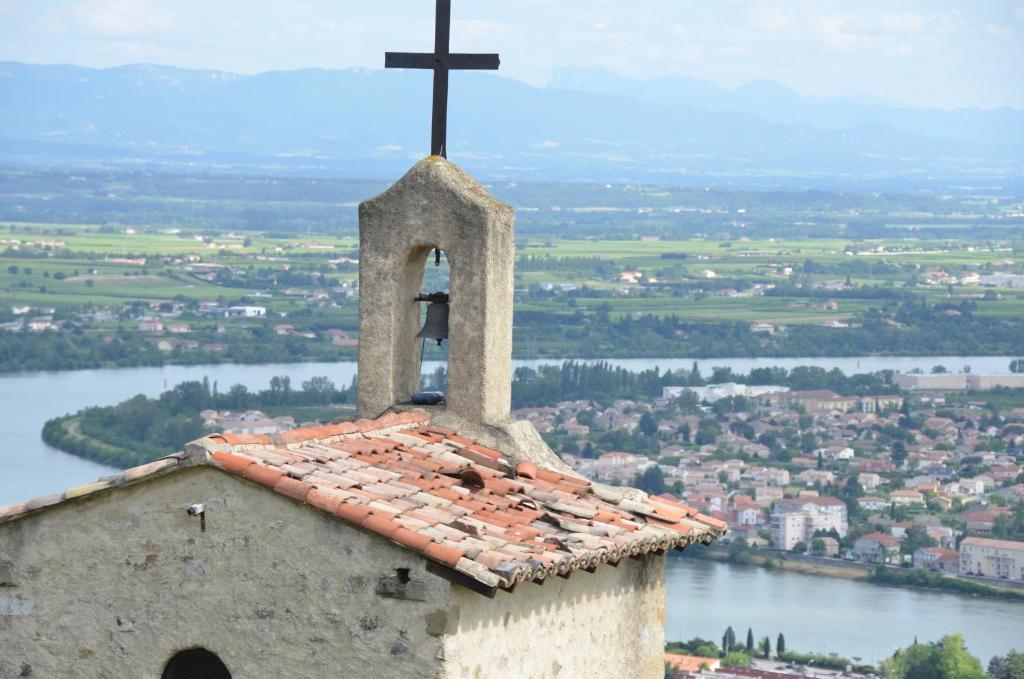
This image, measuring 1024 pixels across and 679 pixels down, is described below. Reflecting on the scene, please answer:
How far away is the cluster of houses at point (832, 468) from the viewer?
5878cm

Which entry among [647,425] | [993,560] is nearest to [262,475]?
[993,560]

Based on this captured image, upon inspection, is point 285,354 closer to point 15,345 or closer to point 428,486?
point 15,345

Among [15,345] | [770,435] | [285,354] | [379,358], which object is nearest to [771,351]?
[770,435]

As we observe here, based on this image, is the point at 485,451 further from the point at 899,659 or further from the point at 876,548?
the point at 876,548

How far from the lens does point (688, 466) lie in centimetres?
7225

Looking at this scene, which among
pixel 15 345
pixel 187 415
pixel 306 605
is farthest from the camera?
pixel 15 345

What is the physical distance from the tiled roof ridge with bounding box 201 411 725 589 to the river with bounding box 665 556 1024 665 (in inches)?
1429

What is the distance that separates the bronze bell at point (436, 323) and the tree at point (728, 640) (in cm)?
3476

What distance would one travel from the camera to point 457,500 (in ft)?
16.0

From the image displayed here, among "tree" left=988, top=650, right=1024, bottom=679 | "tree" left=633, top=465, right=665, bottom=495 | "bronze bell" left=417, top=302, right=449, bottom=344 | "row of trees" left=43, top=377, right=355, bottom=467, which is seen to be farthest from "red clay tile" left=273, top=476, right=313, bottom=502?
"tree" left=633, top=465, right=665, bottom=495

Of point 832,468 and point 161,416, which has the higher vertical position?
Answer: point 161,416

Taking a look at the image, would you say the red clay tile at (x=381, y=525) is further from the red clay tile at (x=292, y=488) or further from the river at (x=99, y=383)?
the river at (x=99, y=383)

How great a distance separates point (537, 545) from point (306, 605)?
561mm

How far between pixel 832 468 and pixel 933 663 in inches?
1297
